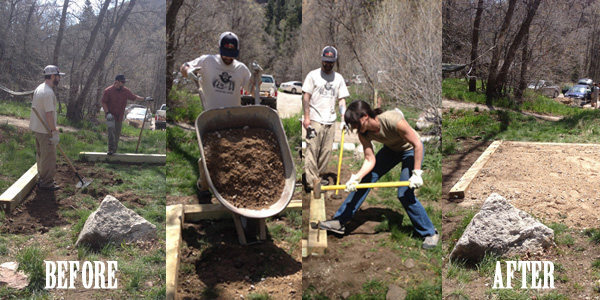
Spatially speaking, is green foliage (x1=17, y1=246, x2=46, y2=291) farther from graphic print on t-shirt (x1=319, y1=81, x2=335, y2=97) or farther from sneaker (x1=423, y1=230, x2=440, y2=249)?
sneaker (x1=423, y1=230, x2=440, y2=249)

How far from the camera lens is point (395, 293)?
2.88m

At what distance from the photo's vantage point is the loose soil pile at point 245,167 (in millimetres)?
3252

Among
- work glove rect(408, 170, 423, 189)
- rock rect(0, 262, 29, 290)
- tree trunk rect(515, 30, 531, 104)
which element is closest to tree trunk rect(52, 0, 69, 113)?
rock rect(0, 262, 29, 290)

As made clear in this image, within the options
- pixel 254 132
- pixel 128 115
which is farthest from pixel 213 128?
A: pixel 128 115

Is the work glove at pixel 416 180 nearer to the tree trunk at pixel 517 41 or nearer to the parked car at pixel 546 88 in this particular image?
the tree trunk at pixel 517 41

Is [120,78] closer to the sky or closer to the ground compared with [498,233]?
closer to the sky

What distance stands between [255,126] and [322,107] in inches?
28.4

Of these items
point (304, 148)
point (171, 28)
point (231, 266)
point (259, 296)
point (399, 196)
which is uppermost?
point (171, 28)

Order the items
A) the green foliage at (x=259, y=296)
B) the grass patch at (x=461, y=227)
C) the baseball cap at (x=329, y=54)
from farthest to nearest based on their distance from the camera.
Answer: the grass patch at (x=461, y=227) → the green foliage at (x=259, y=296) → the baseball cap at (x=329, y=54)

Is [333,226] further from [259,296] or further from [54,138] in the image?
[54,138]

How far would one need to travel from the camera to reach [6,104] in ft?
11.8

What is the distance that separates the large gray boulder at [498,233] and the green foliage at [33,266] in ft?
10.5

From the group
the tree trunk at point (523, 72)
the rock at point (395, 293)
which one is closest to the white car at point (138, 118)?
the rock at point (395, 293)

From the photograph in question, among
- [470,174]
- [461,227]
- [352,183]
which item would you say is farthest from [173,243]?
[470,174]
